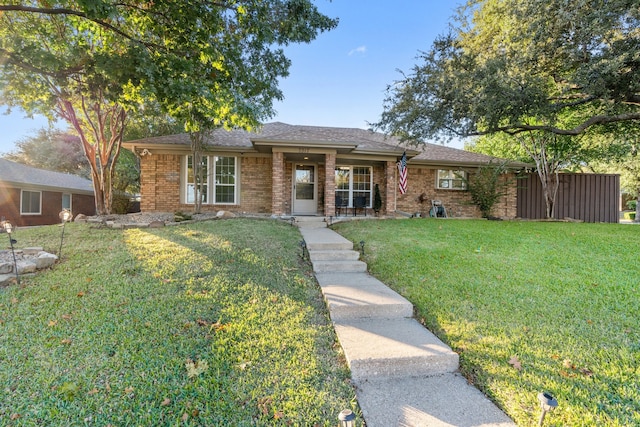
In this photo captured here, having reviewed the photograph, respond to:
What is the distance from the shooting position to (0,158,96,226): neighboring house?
14305 mm

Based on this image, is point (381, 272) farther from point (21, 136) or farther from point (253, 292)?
point (21, 136)

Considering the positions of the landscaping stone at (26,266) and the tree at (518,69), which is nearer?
the landscaping stone at (26,266)

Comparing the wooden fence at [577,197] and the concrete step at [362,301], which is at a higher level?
the wooden fence at [577,197]

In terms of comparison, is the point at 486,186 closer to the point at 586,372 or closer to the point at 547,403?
the point at 586,372

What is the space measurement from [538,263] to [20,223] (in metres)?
21.6

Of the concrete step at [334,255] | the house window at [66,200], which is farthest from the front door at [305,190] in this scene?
the house window at [66,200]

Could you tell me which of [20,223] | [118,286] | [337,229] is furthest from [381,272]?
[20,223]

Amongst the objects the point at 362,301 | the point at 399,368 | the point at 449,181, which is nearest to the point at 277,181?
the point at 362,301

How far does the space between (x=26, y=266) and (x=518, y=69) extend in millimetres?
11185

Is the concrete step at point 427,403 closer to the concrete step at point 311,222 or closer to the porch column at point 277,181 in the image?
the concrete step at point 311,222

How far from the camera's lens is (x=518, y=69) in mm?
7426

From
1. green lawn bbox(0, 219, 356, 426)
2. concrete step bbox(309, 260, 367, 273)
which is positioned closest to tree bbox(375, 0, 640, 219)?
concrete step bbox(309, 260, 367, 273)

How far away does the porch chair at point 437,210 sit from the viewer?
12873 millimetres

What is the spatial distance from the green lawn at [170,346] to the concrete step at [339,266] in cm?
22
